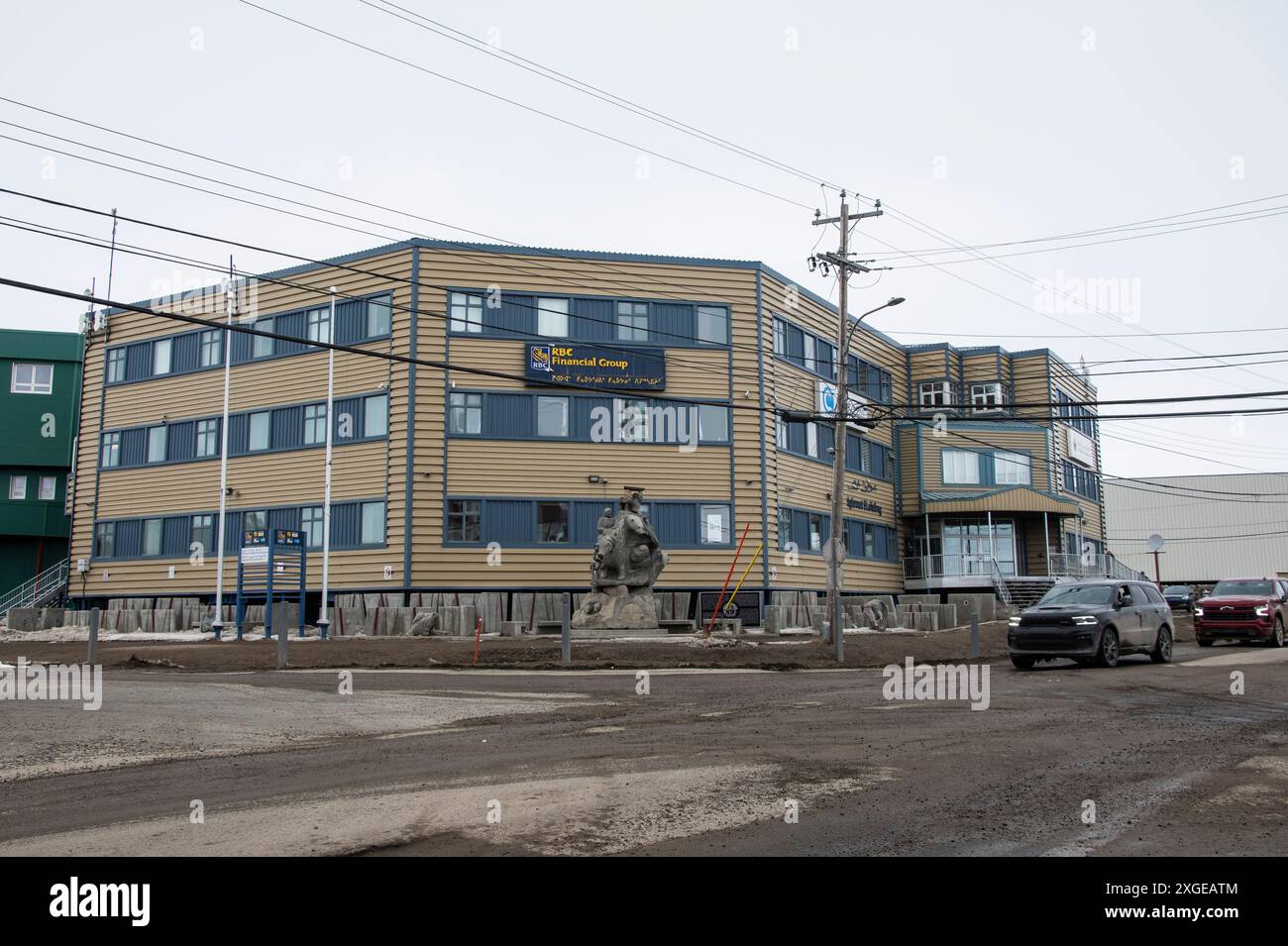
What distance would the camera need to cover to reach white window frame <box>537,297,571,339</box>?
131 feet

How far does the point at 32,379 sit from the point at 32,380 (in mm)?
61

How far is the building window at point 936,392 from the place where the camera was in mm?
52562

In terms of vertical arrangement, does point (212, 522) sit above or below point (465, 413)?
below

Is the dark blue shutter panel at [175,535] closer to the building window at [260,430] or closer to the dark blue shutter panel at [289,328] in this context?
the building window at [260,430]

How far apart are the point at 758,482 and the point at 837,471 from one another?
42.4 ft

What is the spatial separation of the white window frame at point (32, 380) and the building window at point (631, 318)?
95.6ft

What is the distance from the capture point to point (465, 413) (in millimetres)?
38688

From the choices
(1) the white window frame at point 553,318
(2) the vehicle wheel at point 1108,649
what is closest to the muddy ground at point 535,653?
(2) the vehicle wheel at point 1108,649

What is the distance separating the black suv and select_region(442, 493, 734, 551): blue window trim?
1884cm

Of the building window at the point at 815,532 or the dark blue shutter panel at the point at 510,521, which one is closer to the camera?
the dark blue shutter panel at the point at 510,521

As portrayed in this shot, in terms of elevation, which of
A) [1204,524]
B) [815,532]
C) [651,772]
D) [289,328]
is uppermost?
[289,328]

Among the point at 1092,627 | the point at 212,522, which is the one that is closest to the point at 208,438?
the point at 212,522

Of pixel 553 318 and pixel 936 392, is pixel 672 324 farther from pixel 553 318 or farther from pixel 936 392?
pixel 936 392
